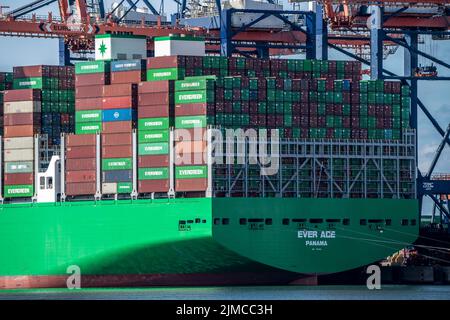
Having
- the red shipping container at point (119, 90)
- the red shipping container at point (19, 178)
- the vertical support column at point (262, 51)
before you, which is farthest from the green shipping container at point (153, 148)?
the vertical support column at point (262, 51)

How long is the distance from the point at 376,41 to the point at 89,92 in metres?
14.4

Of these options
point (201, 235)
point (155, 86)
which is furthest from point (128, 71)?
point (201, 235)

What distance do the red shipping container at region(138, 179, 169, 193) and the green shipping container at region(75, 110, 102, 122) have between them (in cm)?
386

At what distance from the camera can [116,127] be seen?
55.2 m

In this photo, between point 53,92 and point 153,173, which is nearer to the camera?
point 153,173

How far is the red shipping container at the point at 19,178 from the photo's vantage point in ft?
193

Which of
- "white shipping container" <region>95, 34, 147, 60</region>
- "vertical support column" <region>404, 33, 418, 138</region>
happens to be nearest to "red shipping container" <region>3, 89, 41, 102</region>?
"white shipping container" <region>95, 34, 147, 60</region>

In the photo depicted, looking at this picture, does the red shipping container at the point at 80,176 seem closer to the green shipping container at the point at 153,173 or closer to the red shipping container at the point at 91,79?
the green shipping container at the point at 153,173

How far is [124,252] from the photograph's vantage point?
185 ft

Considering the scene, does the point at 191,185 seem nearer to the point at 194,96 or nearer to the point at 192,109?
the point at 192,109

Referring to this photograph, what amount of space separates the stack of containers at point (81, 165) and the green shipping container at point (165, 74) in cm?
376

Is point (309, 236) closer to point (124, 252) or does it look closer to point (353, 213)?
point (353, 213)
